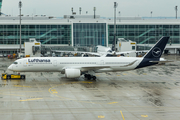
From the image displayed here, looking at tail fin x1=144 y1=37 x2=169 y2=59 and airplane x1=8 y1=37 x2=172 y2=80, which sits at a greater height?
tail fin x1=144 y1=37 x2=169 y2=59

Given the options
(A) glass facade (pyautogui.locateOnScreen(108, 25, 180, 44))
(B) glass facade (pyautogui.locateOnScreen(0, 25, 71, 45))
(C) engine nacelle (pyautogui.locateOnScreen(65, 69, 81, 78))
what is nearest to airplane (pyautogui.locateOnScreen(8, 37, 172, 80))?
(C) engine nacelle (pyautogui.locateOnScreen(65, 69, 81, 78))

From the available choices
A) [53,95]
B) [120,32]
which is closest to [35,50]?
[120,32]

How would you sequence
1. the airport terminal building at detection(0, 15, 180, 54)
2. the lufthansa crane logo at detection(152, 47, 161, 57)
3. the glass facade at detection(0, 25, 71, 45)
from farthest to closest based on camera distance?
the airport terminal building at detection(0, 15, 180, 54) < the glass facade at detection(0, 25, 71, 45) < the lufthansa crane logo at detection(152, 47, 161, 57)

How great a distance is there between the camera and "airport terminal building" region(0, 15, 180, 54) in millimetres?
116875

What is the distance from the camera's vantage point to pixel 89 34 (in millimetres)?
119000

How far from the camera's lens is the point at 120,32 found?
401 ft

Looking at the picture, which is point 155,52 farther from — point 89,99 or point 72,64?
point 89,99

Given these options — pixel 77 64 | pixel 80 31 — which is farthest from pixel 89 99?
pixel 80 31

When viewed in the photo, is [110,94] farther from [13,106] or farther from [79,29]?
[79,29]

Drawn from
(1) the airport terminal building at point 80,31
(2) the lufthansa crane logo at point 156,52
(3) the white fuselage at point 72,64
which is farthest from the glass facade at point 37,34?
(2) the lufthansa crane logo at point 156,52

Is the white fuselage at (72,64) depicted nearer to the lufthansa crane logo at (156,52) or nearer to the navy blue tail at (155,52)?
the navy blue tail at (155,52)

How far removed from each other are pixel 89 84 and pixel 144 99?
39.0 ft

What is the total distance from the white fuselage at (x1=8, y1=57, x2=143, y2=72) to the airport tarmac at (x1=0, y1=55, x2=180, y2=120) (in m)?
2.08

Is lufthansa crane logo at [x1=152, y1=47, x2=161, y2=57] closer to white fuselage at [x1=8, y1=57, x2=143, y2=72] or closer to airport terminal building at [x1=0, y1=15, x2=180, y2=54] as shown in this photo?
white fuselage at [x1=8, y1=57, x2=143, y2=72]
